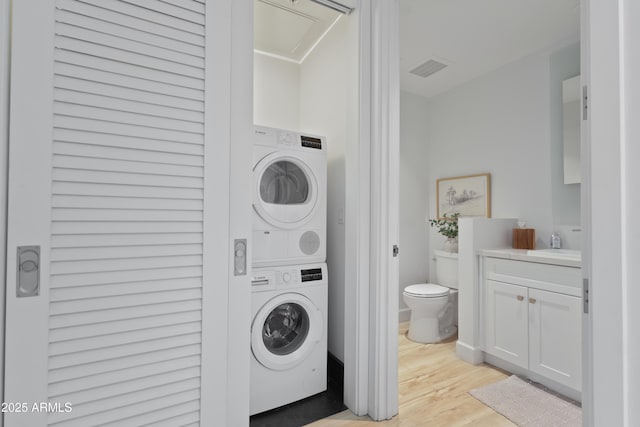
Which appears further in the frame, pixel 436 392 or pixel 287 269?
pixel 436 392

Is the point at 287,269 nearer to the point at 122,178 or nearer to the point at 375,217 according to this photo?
the point at 375,217

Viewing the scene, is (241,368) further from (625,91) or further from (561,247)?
(561,247)

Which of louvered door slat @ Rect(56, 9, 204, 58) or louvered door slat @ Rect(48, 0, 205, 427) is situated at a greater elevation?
louvered door slat @ Rect(56, 9, 204, 58)

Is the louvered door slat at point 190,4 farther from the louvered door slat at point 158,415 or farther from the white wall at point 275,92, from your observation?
the louvered door slat at point 158,415

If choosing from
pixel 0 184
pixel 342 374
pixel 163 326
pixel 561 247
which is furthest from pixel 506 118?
pixel 0 184

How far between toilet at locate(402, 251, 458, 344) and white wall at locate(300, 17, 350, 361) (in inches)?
36.2

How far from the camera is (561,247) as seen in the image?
249 centimetres

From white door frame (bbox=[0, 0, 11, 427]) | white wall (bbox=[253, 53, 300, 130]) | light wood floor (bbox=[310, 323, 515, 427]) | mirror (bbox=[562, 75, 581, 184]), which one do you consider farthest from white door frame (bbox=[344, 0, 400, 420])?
mirror (bbox=[562, 75, 581, 184])

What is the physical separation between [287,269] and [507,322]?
1.65 meters

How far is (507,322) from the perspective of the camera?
2.25 metres

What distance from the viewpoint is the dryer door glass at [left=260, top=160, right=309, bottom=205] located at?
1.93m

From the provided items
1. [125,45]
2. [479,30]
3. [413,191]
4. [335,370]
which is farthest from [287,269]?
[479,30]

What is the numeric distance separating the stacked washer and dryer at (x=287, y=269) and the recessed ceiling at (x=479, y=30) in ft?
4.19

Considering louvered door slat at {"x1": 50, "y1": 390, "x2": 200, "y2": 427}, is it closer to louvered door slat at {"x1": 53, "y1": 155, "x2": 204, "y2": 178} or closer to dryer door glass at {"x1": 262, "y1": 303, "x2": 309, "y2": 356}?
dryer door glass at {"x1": 262, "y1": 303, "x2": 309, "y2": 356}
